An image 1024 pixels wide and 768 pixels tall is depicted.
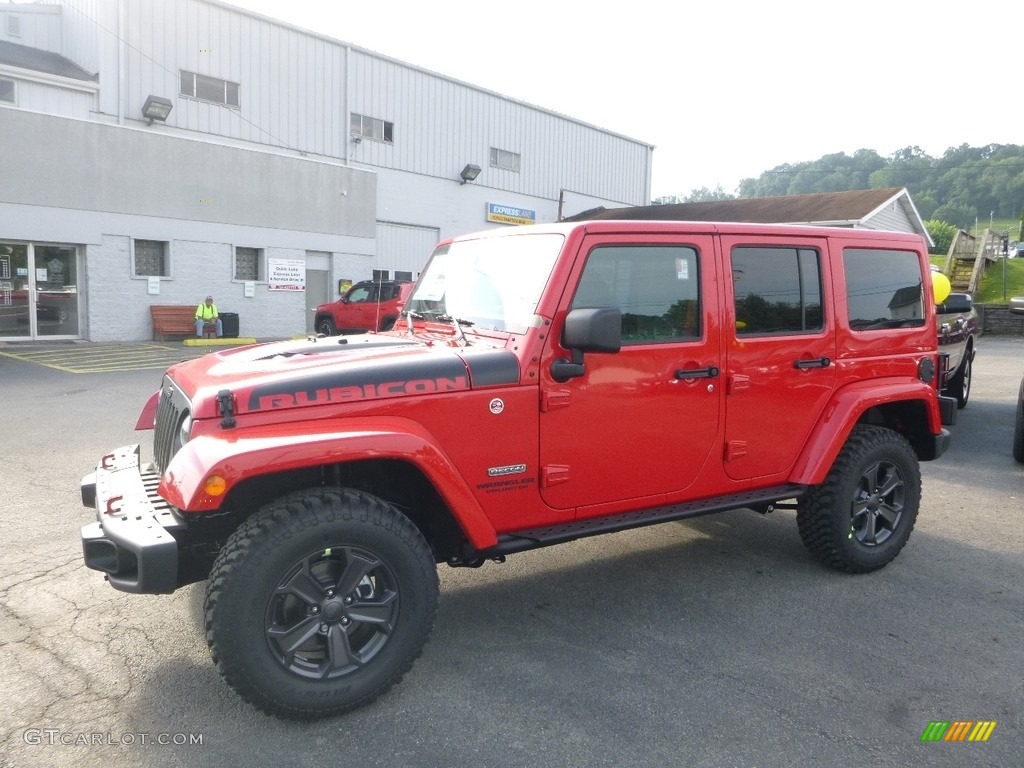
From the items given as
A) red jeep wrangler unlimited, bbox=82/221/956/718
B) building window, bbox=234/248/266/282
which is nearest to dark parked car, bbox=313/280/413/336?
building window, bbox=234/248/266/282

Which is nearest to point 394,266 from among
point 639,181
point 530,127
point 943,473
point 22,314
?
point 530,127

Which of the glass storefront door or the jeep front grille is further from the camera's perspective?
the glass storefront door

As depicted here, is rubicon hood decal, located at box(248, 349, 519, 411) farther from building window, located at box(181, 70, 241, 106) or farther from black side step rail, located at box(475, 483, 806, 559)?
building window, located at box(181, 70, 241, 106)

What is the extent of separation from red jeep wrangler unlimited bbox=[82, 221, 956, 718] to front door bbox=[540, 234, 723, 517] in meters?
0.01

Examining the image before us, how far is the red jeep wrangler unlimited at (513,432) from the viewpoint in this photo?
3.06 m

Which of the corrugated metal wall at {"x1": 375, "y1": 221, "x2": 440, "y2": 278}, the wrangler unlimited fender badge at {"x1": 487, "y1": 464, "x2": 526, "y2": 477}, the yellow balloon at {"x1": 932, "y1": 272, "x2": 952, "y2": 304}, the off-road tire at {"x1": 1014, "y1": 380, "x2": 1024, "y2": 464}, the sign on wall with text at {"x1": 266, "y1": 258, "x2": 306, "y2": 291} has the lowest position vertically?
the off-road tire at {"x1": 1014, "y1": 380, "x2": 1024, "y2": 464}

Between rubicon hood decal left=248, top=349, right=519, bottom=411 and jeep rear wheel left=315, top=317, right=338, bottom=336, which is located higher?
rubicon hood decal left=248, top=349, right=519, bottom=411

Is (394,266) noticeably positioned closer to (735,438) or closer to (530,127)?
(530,127)

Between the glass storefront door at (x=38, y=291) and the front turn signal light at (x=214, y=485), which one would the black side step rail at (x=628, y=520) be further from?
the glass storefront door at (x=38, y=291)

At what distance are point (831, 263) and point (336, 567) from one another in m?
3.22

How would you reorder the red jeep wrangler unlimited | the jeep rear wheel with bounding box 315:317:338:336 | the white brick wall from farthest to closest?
the jeep rear wheel with bounding box 315:317:338:336 < the white brick wall < the red jeep wrangler unlimited

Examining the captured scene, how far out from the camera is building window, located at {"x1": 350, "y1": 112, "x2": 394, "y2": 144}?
28078 millimetres

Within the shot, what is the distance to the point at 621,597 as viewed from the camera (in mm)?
4426

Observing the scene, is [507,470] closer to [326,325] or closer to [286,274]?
[326,325]
